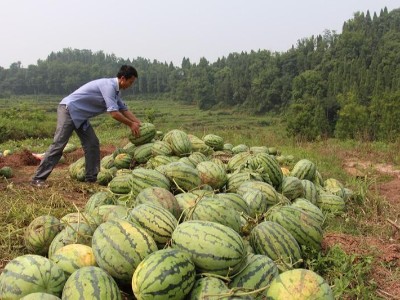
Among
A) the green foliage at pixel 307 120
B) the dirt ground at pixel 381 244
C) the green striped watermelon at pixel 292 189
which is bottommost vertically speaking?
the green foliage at pixel 307 120

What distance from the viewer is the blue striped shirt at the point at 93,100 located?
20.1ft

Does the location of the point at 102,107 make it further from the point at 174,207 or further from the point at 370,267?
the point at 370,267

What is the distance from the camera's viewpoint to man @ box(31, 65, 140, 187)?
20.0 ft

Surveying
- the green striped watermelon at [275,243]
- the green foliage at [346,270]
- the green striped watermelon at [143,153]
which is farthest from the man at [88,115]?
the green foliage at [346,270]

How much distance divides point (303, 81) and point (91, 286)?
207ft

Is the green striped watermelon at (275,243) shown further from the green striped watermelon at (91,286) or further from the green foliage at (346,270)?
the green striped watermelon at (91,286)

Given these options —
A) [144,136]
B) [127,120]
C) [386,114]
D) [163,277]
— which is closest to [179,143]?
[144,136]

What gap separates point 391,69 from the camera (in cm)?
5759

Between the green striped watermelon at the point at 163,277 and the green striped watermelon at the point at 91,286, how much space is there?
128 millimetres

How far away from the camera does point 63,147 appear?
6.19m

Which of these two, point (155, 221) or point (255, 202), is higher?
point (155, 221)

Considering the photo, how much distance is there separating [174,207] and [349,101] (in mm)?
44534

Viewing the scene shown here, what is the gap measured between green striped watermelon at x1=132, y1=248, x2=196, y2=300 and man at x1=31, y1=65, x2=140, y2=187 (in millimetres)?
3981

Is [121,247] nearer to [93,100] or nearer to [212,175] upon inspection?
[212,175]
